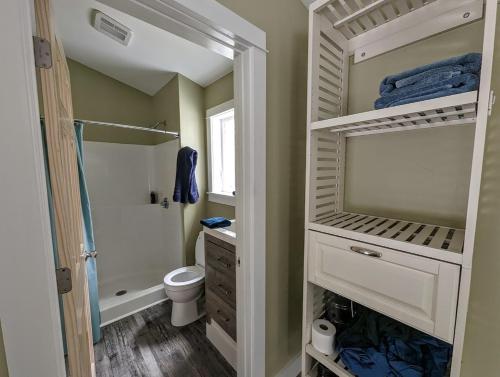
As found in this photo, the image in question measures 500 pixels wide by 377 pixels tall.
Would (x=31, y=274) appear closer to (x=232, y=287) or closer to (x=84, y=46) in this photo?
(x=232, y=287)

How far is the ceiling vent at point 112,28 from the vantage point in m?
1.54

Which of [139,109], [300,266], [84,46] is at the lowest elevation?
[300,266]

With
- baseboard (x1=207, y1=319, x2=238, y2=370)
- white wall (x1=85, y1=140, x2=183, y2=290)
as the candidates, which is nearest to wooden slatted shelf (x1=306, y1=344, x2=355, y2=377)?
baseboard (x1=207, y1=319, x2=238, y2=370)

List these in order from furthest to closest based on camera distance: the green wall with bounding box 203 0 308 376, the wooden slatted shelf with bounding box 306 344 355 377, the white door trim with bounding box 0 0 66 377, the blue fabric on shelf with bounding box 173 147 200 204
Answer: the blue fabric on shelf with bounding box 173 147 200 204
the green wall with bounding box 203 0 308 376
the wooden slatted shelf with bounding box 306 344 355 377
the white door trim with bounding box 0 0 66 377

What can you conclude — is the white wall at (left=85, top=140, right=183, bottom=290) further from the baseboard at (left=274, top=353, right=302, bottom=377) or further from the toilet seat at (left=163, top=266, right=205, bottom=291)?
the baseboard at (left=274, top=353, right=302, bottom=377)

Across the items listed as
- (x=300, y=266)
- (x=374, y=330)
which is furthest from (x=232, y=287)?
(x=374, y=330)

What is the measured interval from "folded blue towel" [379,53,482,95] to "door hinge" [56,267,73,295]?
4.16 ft

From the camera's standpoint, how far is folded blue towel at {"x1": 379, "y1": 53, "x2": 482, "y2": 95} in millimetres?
630

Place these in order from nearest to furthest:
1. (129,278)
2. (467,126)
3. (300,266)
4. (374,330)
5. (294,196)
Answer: (467,126) < (374,330) < (294,196) < (300,266) < (129,278)

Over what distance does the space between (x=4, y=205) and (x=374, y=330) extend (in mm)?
1387

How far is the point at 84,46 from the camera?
6.54ft

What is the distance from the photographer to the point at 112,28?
5.37 ft

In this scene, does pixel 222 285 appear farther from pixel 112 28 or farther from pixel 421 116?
pixel 112 28

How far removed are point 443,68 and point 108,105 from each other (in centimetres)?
306
